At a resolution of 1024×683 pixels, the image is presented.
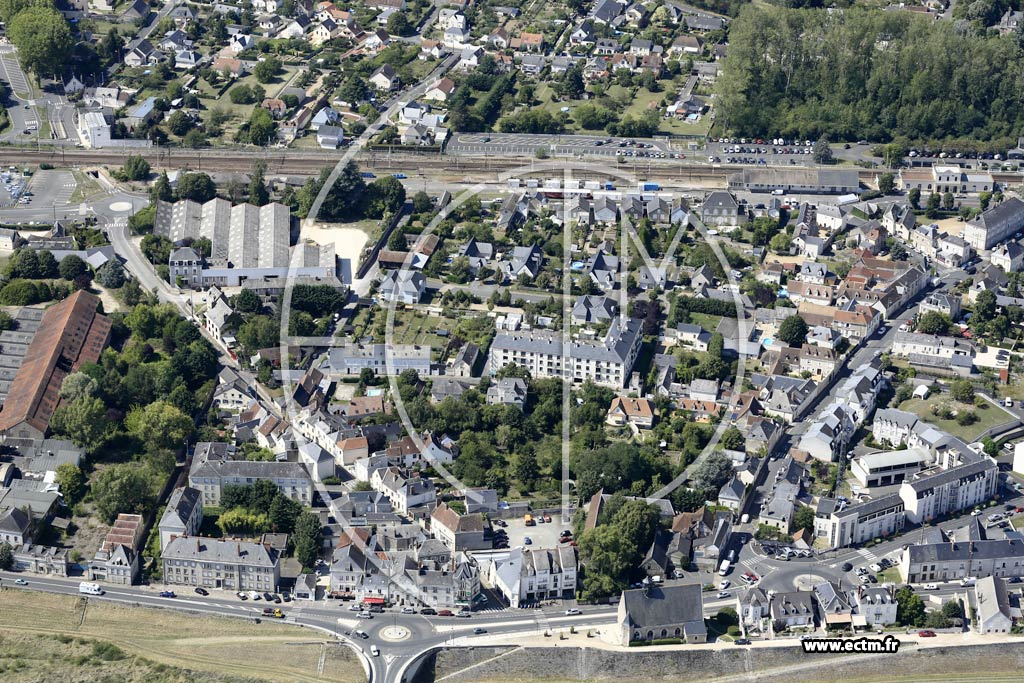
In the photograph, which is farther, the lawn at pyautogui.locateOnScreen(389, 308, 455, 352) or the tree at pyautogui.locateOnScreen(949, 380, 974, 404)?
the lawn at pyautogui.locateOnScreen(389, 308, 455, 352)

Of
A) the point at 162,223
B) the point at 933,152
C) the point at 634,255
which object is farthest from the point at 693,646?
the point at 933,152

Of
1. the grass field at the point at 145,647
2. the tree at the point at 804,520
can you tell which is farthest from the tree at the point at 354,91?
the grass field at the point at 145,647

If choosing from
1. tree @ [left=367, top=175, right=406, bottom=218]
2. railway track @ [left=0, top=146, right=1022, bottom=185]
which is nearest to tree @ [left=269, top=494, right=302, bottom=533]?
tree @ [left=367, top=175, right=406, bottom=218]

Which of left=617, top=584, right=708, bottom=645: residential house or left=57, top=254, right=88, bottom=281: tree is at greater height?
left=57, top=254, right=88, bottom=281: tree

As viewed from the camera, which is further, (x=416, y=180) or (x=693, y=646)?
(x=416, y=180)

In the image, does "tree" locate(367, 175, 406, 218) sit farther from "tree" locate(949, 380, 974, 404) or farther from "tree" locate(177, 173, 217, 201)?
"tree" locate(949, 380, 974, 404)

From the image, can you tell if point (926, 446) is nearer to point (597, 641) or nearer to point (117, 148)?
point (597, 641)

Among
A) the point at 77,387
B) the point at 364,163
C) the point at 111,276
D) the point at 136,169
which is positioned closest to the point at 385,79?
the point at 364,163
